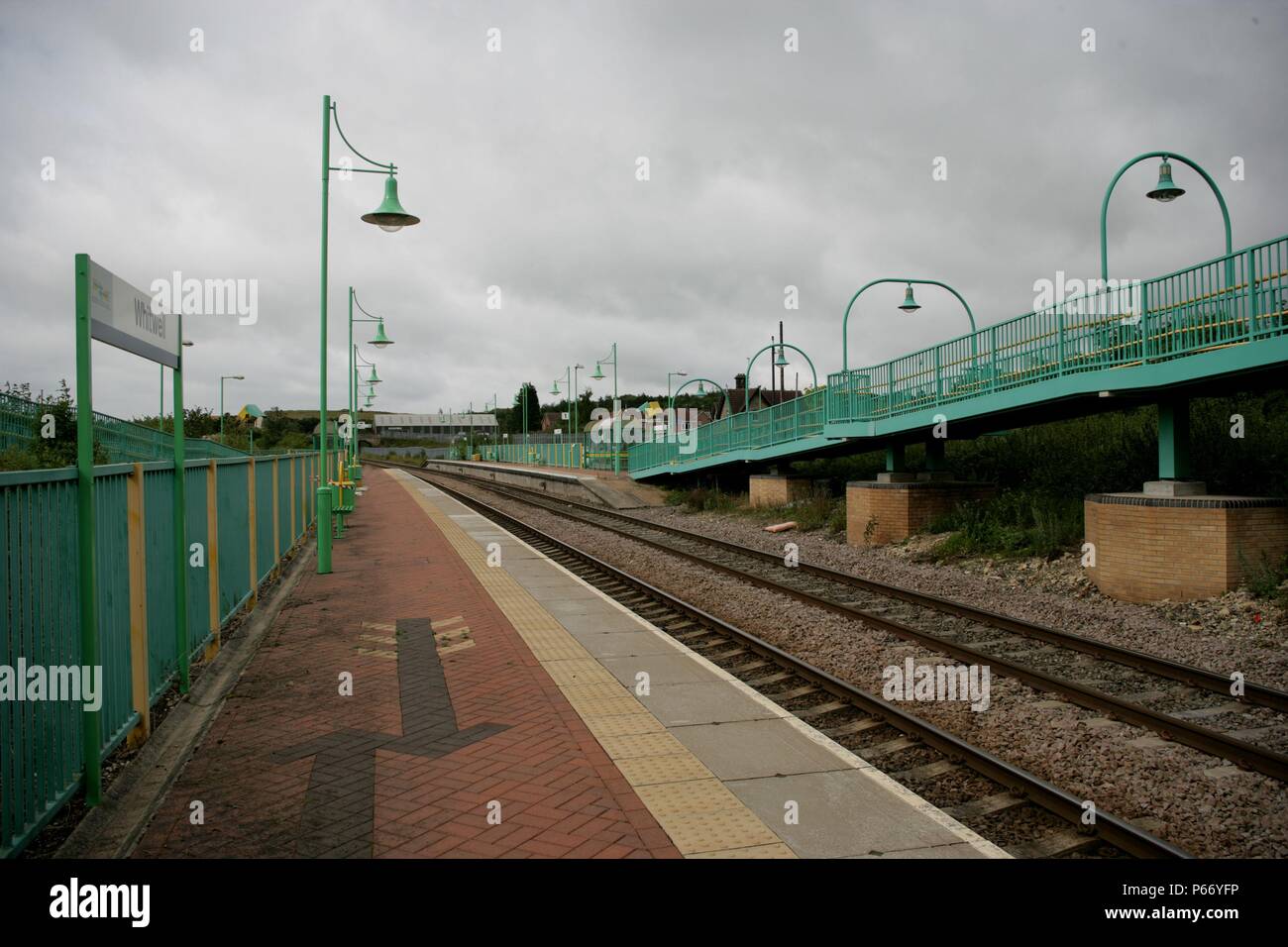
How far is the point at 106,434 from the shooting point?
7.27 metres

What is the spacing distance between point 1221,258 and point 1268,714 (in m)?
6.15

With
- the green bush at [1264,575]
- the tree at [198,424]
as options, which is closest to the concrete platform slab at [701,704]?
the green bush at [1264,575]

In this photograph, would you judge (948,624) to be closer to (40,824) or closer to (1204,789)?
(1204,789)

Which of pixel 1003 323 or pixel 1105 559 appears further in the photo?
pixel 1003 323

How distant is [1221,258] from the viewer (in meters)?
10.8

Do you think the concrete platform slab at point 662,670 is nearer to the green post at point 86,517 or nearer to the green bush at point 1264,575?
the green post at point 86,517

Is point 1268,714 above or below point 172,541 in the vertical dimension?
below

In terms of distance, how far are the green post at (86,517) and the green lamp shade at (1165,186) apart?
14.5m

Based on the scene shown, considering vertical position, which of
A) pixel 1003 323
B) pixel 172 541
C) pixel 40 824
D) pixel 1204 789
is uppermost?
pixel 1003 323

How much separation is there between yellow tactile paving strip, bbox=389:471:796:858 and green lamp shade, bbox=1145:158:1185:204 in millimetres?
11304

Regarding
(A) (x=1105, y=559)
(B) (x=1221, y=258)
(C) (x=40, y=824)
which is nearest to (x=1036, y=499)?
(A) (x=1105, y=559)

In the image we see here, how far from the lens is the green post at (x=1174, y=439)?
12.3 m

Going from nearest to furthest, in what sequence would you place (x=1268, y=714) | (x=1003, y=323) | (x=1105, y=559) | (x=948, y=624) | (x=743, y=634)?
(x=1268, y=714)
(x=743, y=634)
(x=948, y=624)
(x=1105, y=559)
(x=1003, y=323)

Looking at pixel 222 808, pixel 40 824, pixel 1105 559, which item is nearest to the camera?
pixel 40 824
